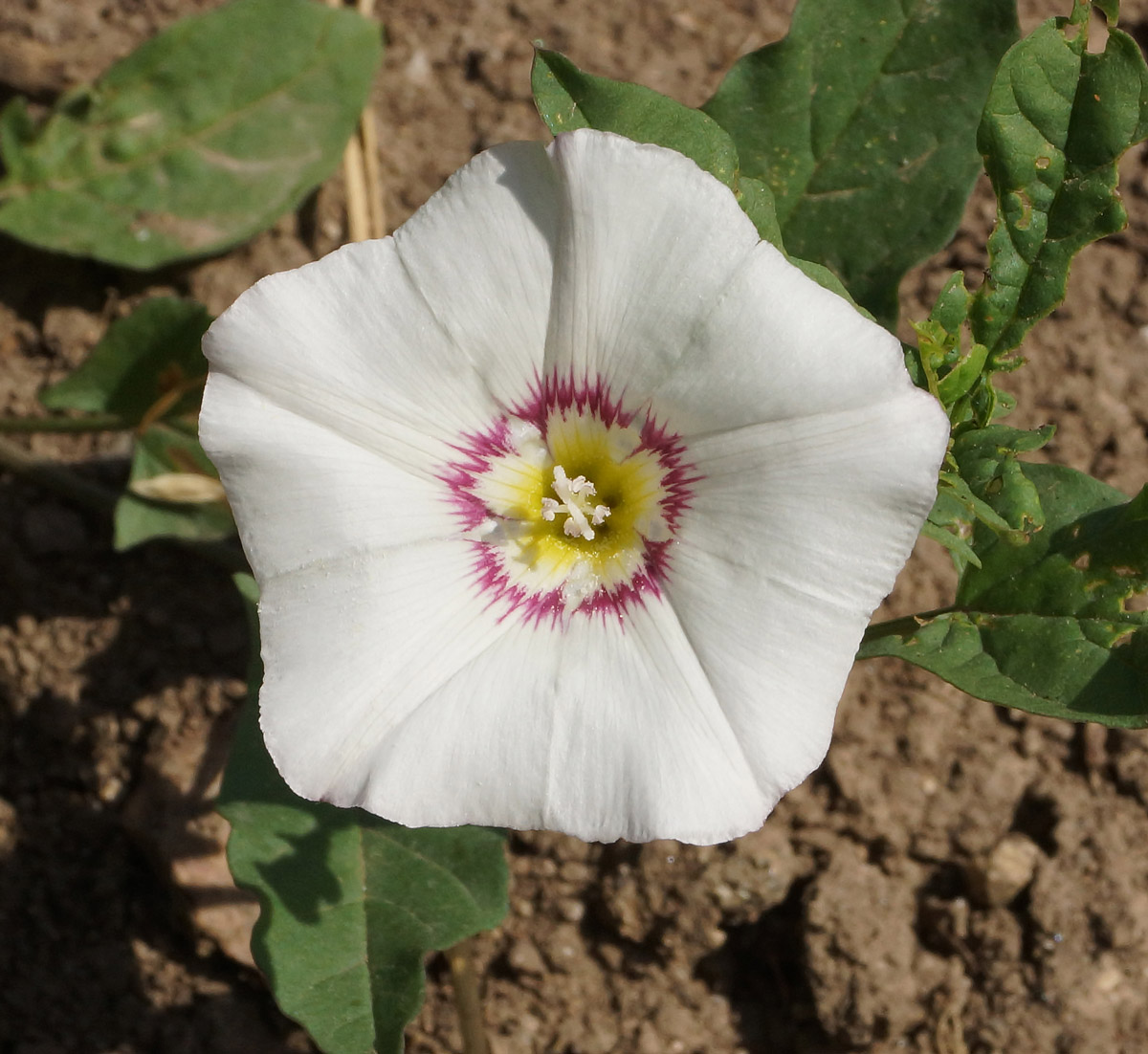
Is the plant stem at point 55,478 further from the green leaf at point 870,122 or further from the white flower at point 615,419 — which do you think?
the green leaf at point 870,122

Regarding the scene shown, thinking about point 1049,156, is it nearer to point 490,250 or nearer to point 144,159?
point 490,250

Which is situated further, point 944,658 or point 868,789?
point 868,789

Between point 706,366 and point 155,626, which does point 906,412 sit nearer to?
point 706,366

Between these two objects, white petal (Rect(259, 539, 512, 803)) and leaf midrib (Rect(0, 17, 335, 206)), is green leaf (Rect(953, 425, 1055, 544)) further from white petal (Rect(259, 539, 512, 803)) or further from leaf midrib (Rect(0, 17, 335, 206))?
leaf midrib (Rect(0, 17, 335, 206))

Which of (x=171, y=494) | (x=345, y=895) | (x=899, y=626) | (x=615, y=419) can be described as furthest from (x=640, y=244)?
(x=171, y=494)

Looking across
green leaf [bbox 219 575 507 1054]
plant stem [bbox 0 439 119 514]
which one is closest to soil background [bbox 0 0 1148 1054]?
plant stem [bbox 0 439 119 514]

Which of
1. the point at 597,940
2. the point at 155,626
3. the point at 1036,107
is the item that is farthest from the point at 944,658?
the point at 155,626
